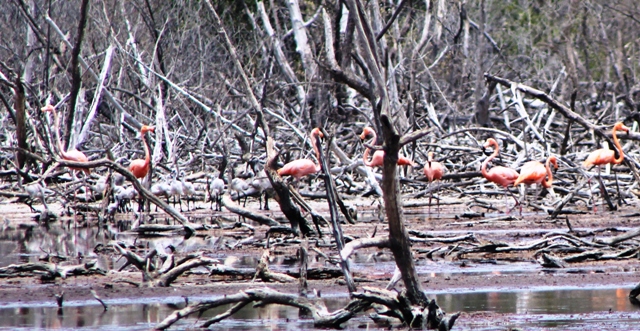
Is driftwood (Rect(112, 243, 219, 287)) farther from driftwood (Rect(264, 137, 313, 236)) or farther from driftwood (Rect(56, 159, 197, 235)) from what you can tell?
driftwood (Rect(264, 137, 313, 236))

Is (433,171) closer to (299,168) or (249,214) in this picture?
(299,168)

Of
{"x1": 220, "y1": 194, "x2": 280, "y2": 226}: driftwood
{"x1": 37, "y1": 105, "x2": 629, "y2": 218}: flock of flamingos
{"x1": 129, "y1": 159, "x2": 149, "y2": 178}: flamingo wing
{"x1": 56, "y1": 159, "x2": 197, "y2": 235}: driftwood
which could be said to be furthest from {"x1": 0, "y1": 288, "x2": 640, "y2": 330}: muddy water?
{"x1": 129, "y1": 159, "x2": 149, "y2": 178}: flamingo wing

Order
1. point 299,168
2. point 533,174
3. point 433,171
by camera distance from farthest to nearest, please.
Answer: point 433,171
point 533,174
point 299,168

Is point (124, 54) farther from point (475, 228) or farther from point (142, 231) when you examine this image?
point (475, 228)

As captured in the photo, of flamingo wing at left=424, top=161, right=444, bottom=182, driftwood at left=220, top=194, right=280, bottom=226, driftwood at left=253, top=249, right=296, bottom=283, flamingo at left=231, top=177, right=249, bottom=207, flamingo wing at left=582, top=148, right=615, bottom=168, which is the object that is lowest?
driftwood at left=253, top=249, right=296, bottom=283

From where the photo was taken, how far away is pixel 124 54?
18.6 meters

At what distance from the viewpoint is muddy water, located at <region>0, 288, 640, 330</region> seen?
245 inches

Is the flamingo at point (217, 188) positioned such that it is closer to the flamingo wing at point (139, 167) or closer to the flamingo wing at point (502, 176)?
the flamingo wing at point (139, 167)

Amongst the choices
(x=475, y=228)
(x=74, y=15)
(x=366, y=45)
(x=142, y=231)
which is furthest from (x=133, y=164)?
(x=74, y=15)

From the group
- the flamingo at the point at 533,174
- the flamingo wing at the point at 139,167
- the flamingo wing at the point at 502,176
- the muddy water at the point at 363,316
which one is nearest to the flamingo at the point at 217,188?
the flamingo wing at the point at 139,167

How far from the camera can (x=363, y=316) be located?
671 centimetres

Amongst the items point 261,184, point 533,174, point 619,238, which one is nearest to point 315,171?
point 261,184

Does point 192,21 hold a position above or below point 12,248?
above

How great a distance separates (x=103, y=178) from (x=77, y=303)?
7.42 meters
